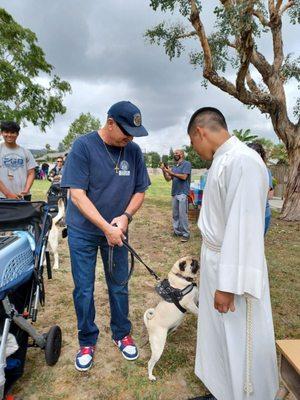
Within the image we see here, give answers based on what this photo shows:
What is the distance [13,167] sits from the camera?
4930 millimetres

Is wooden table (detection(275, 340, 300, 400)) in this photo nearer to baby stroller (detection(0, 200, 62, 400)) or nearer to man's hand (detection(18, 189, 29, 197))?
baby stroller (detection(0, 200, 62, 400))

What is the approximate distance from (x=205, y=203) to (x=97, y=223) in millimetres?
892

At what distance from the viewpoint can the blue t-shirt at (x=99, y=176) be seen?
2596 millimetres

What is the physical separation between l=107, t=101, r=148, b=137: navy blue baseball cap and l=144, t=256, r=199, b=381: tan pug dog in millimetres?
1440

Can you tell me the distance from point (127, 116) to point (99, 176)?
0.54 m

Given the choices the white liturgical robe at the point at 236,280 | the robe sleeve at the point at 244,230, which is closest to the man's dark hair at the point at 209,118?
the white liturgical robe at the point at 236,280

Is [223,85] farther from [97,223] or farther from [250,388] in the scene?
[250,388]

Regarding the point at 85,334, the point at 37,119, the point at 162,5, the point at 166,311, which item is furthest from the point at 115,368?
the point at 37,119

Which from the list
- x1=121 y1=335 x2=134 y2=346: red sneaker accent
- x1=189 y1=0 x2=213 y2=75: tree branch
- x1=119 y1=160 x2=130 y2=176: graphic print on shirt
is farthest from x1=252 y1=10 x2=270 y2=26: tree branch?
x1=121 y1=335 x2=134 y2=346: red sneaker accent

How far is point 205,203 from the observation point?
2133 mm

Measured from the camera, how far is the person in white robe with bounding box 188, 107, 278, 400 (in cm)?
183

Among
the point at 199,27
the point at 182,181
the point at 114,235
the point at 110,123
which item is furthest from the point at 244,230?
the point at 199,27

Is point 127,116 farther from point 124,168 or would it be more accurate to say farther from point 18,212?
point 18,212

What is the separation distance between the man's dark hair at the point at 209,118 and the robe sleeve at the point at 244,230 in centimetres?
33
